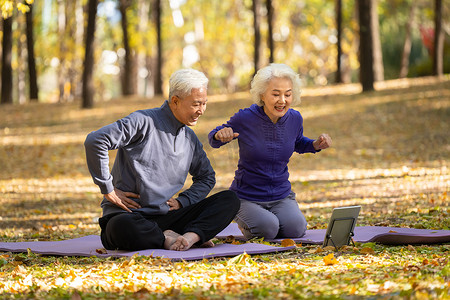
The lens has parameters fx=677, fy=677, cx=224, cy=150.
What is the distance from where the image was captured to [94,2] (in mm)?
19297

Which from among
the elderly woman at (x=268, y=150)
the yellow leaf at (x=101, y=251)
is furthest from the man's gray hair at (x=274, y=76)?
the yellow leaf at (x=101, y=251)

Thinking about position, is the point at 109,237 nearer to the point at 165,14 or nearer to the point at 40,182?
the point at 40,182

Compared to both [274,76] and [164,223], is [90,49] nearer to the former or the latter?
[274,76]

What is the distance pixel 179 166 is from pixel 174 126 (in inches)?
12.6

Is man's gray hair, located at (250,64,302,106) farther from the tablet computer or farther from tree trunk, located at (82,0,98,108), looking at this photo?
tree trunk, located at (82,0,98,108)

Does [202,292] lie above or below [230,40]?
below

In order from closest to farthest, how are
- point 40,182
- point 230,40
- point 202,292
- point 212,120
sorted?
point 202,292, point 40,182, point 212,120, point 230,40

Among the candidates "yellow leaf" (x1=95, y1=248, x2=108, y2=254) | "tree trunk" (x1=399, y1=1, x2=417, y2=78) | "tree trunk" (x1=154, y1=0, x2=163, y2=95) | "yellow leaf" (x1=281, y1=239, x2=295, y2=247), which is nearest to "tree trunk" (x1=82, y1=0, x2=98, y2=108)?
"tree trunk" (x1=154, y1=0, x2=163, y2=95)

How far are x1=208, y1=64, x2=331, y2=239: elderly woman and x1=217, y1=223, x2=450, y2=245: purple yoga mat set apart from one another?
0.19m

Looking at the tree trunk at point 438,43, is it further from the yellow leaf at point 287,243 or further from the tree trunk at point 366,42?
the yellow leaf at point 287,243

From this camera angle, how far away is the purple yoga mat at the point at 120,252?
196 inches

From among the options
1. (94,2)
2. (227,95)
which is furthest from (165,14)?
(94,2)

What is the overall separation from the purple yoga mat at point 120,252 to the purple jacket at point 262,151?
67cm

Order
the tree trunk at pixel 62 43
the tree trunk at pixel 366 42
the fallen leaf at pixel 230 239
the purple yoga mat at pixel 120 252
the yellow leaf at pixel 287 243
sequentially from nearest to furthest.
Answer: the purple yoga mat at pixel 120 252, the yellow leaf at pixel 287 243, the fallen leaf at pixel 230 239, the tree trunk at pixel 366 42, the tree trunk at pixel 62 43
